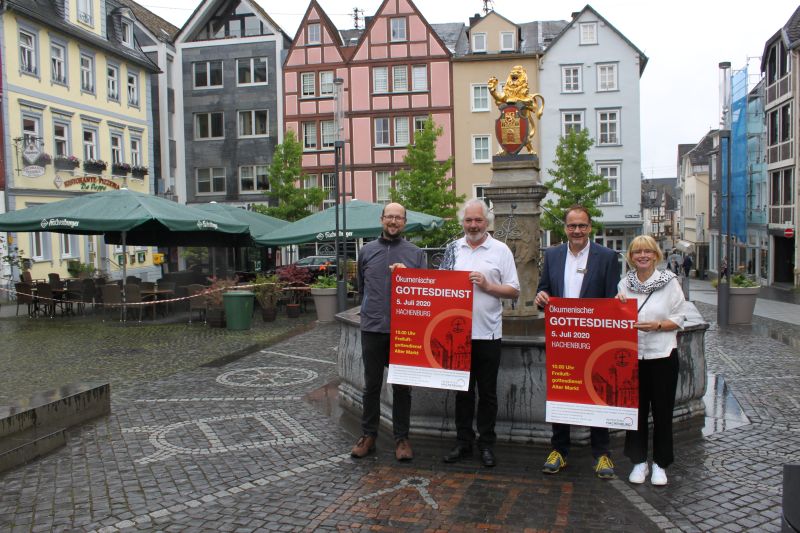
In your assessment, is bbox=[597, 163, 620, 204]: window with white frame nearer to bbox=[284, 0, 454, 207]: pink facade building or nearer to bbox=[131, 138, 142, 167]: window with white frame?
bbox=[284, 0, 454, 207]: pink facade building

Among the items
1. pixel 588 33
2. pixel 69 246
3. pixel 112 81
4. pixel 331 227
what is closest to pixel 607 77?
pixel 588 33

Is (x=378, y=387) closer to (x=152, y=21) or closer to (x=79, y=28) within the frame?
(x=79, y=28)

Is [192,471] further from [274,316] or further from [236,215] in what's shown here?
[236,215]

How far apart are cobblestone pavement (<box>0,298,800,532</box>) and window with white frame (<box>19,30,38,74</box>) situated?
23814 mm

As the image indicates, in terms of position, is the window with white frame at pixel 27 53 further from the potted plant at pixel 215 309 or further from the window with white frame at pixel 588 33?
the window with white frame at pixel 588 33

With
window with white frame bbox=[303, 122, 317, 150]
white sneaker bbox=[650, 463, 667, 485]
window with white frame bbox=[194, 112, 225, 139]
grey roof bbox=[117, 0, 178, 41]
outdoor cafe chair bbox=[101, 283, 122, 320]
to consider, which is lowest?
white sneaker bbox=[650, 463, 667, 485]

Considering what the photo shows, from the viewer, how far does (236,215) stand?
66.6 feet

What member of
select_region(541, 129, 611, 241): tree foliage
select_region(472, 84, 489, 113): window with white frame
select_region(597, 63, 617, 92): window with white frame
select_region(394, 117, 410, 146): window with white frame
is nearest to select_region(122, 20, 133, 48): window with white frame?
select_region(394, 117, 410, 146): window with white frame

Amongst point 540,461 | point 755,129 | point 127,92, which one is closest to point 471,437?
point 540,461

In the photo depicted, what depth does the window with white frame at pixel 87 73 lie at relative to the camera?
102ft

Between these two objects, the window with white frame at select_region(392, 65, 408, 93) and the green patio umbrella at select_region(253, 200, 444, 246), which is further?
the window with white frame at select_region(392, 65, 408, 93)

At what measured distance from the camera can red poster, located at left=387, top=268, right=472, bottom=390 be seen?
5305mm

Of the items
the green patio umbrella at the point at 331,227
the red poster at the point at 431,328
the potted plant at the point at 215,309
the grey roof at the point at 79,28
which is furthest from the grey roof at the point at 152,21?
the red poster at the point at 431,328

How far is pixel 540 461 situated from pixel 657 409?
3.53 feet
